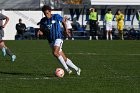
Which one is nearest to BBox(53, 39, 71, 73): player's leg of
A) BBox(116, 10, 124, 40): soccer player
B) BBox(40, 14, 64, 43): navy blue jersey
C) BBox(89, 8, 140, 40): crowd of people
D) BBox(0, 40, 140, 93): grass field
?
BBox(40, 14, 64, 43): navy blue jersey

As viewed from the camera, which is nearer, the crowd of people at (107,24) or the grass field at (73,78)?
the grass field at (73,78)

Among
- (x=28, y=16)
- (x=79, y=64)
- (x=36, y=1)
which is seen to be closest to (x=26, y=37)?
(x=28, y=16)

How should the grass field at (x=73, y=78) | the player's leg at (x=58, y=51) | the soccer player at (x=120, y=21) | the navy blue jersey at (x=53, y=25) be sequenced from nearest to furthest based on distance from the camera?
the grass field at (x=73, y=78) → the player's leg at (x=58, y=51) → the navy blue jersey at (x=53, y=25) → the soccer player at (x=120, y=21)

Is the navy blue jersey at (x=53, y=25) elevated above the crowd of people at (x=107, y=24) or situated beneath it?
elevated above

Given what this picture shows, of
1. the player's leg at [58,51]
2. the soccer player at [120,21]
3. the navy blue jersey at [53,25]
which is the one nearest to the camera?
the player's leg at [58,51]

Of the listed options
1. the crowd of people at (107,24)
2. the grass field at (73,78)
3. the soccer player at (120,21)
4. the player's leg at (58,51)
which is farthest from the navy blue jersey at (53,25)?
the soccer player at (120,21)

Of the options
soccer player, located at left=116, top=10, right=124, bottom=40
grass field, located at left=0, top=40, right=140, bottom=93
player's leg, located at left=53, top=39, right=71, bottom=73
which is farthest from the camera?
soccer player, located at left=116, top=10, right=124, bottom=40

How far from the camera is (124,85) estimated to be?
11.5 m

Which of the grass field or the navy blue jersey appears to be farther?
the navy blue jersey

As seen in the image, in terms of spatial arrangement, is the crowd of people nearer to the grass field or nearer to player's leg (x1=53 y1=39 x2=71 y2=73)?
the grass field

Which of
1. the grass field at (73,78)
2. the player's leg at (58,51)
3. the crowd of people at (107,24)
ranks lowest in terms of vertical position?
the crowd of people at (107,24)

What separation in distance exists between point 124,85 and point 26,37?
95.0ft

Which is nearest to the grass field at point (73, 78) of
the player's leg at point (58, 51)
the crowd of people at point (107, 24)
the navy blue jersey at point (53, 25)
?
the player's leg at point (58, 51)

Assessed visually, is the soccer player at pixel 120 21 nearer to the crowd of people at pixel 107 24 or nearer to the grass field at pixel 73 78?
the crowd of people at pixel 107 24
